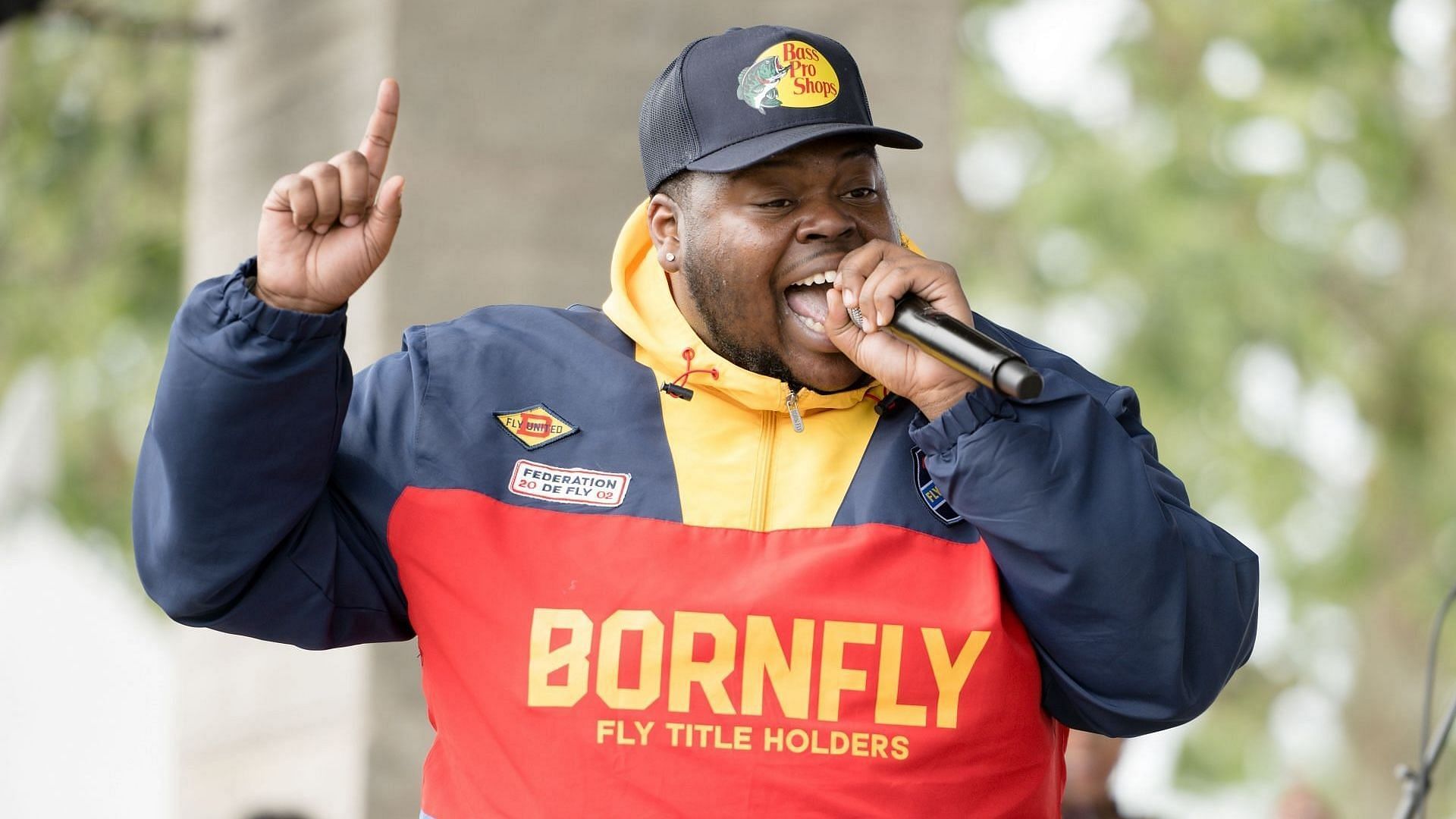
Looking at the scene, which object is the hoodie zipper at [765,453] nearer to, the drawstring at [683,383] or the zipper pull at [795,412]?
the zipper pull at [795,412]

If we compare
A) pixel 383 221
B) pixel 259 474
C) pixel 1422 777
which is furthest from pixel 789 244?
pixel 1422 777

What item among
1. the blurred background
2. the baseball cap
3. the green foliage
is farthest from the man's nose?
the green foliage

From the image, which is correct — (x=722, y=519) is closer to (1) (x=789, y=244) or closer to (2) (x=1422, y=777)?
(1) (x=789, y=244)

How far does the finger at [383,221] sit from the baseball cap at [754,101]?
507 millimetres

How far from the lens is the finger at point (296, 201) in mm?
2303

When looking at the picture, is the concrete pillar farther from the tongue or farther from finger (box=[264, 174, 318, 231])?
finger (box=[264, 174, 318, 231])

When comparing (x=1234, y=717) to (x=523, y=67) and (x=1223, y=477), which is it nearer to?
(x=1223, y=477)

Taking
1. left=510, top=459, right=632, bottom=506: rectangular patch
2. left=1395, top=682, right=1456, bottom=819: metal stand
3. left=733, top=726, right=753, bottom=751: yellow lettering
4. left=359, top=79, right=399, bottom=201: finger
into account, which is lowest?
left=1395, top=682, right=1456, bottom=819: metal stand

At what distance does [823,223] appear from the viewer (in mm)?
2564

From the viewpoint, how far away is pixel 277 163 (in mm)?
5277

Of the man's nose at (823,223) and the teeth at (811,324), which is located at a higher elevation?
the man's nose at (823,223)

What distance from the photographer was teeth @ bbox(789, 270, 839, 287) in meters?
2.57

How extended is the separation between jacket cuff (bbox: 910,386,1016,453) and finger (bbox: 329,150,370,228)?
2.62ft

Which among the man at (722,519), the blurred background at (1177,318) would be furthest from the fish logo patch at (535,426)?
the blurred background at (1177,318)
